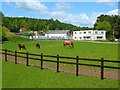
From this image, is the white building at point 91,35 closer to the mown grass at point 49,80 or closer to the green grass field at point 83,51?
the green grass field at point 83,51


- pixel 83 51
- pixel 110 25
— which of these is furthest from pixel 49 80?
pixel 110 25

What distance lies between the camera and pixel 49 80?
1408 centimetres

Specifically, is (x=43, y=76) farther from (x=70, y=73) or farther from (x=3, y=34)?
(x=3, y=34)

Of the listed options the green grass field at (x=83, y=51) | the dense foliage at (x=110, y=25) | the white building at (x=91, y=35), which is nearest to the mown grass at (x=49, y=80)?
the green grass field at (x=83, y=51)

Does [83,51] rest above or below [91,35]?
below

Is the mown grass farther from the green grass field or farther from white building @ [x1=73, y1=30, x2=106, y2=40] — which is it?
white building @ [x1=73, y1=30, x2=106, y2=40]

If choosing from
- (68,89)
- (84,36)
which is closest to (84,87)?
(68,89)

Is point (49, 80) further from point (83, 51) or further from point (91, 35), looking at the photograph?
point (91, 35)

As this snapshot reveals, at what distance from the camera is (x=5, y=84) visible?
13281 millimetres

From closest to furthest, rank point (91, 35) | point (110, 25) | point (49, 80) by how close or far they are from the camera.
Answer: point (49, 80) < point (91, 35) < point (110, 25)

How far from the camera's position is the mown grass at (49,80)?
41.7 ft

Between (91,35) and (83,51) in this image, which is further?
(91,35)

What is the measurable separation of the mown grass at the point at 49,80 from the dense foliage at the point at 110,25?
108555 millimetres

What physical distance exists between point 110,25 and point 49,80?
129927 mm
